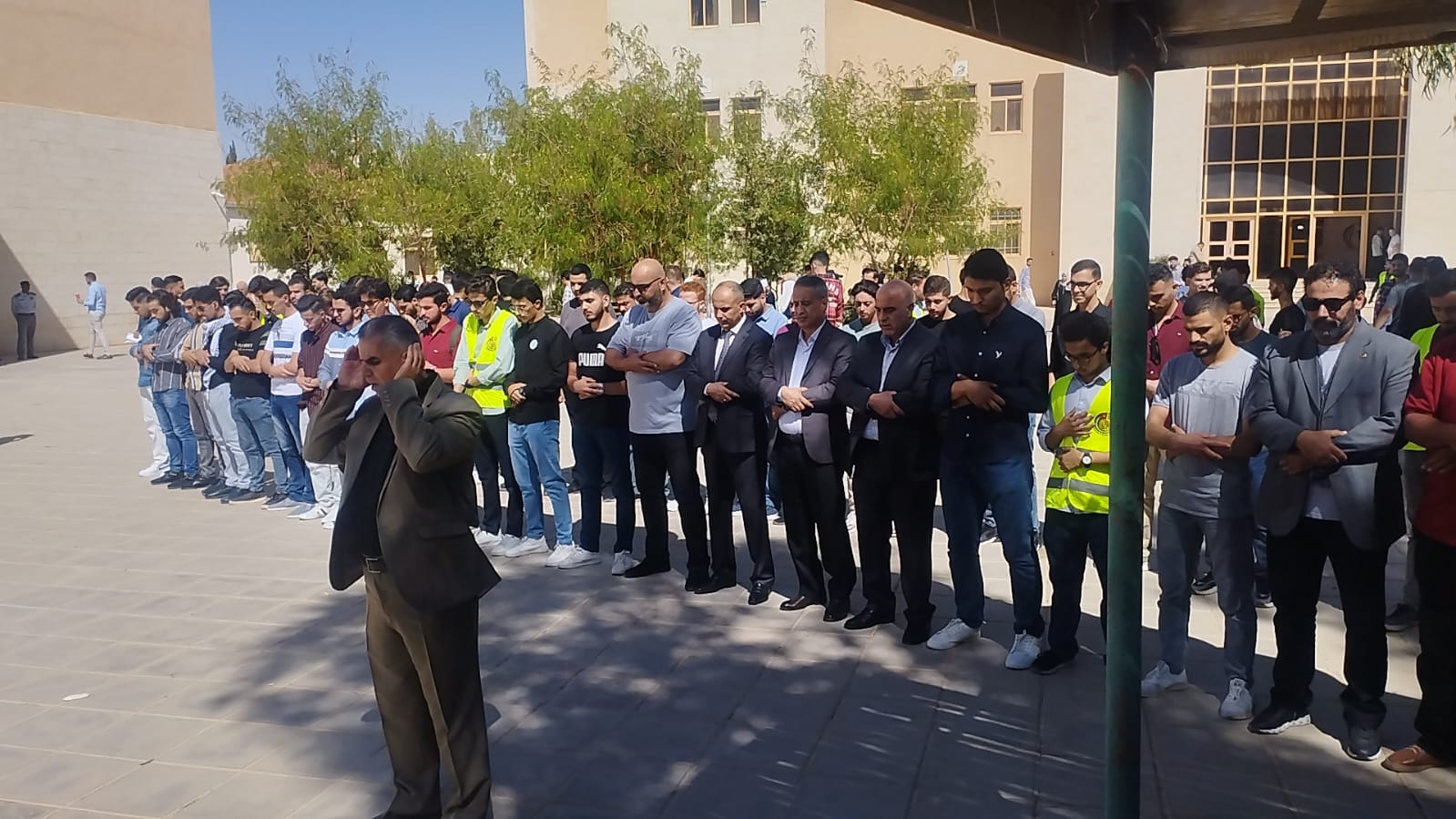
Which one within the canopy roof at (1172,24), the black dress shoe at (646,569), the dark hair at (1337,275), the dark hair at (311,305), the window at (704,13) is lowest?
the black dress shoe at (646,569)

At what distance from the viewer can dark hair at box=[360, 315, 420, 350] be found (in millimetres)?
3979

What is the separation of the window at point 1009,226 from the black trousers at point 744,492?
2864 cm

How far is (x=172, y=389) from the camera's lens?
10.7 metres

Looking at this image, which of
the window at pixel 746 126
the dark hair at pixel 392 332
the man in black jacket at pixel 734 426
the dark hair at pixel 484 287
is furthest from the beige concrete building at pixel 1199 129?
the dark hair at pixel 392 332

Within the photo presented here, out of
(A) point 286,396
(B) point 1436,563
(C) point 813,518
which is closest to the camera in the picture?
(B) point 1436,563

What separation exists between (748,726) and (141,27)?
33296mm

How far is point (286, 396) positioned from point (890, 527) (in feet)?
18.8

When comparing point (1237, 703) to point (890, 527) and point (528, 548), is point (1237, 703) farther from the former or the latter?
point (528, 548)

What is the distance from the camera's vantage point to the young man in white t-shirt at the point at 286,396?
9.32 metres

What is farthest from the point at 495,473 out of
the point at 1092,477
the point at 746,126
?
the point at 746,126

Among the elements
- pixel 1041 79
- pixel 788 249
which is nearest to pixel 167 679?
pixel 788 249

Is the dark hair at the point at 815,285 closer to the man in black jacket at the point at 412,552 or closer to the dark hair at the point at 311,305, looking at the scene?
the man in black jacket at the point at 412,552

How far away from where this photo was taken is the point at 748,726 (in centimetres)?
500

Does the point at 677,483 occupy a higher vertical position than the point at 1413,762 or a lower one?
higher
